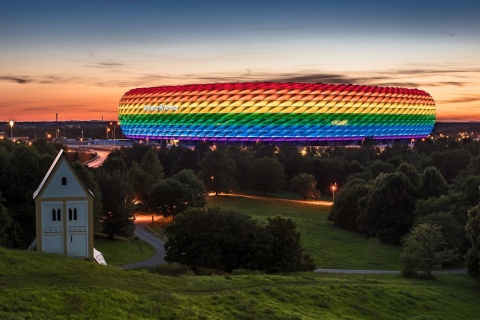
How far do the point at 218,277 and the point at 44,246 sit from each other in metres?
11.5

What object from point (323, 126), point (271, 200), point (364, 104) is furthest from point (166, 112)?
point (271, 200)

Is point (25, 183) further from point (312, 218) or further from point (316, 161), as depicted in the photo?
point (316, 161)

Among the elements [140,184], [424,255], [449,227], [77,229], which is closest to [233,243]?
[77,229]

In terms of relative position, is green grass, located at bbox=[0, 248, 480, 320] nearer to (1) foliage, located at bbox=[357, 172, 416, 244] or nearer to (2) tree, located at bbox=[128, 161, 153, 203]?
(1) foliage, located at bbox=[357, 172, 416, 244]

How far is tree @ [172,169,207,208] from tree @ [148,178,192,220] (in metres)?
0.74

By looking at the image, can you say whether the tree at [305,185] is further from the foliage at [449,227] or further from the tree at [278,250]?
the tree at [278,250]

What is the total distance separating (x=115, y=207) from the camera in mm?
63094

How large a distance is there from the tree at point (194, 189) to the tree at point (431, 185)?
2783 centimetres

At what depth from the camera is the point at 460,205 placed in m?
66.9

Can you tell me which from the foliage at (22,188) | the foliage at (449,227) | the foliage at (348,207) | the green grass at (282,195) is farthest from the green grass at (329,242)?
the foliage at (22,188)

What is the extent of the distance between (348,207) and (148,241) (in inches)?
1135

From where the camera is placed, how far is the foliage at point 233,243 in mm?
44688

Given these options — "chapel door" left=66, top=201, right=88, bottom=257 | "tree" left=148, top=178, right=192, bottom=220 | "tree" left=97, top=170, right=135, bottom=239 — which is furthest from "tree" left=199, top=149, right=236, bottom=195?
"chapel door" left=66, top=201, right=88, bottom=257

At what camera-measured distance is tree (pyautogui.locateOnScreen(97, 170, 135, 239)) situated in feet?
205
